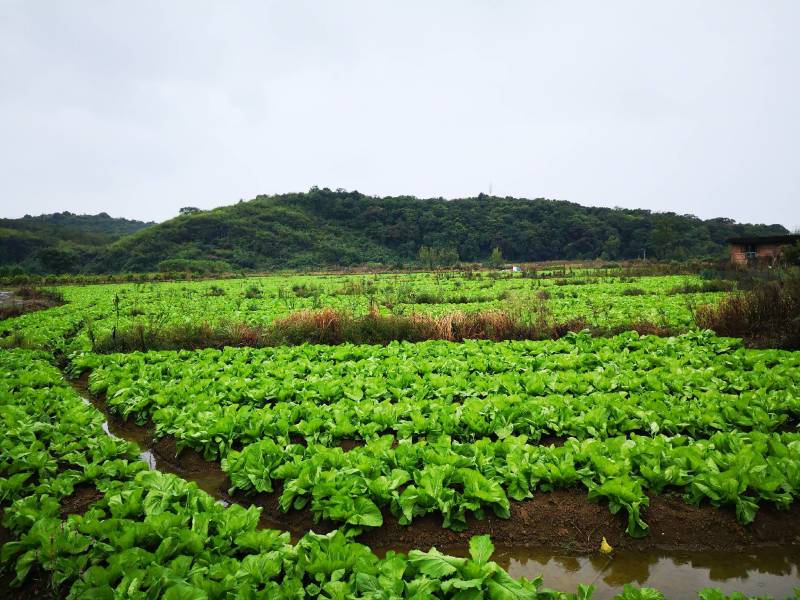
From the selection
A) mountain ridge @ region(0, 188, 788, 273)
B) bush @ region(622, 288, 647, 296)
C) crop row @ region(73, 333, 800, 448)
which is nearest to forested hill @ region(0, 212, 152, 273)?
mountain ridge @ region(0, 188, 788, 273)

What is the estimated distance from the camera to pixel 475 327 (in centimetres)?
1183

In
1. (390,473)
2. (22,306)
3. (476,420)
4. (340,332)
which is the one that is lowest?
(390,473)

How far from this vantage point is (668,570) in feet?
11.2

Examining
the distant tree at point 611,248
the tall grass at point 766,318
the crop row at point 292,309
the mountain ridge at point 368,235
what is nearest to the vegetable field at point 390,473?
the tall grass at point 766,318

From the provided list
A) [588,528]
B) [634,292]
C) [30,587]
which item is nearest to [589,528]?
[588,528]

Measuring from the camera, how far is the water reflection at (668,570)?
325cm

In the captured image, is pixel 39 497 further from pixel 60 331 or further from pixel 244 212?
pixel 244 212

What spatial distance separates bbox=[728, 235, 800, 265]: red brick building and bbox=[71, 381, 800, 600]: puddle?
4327 centimetres

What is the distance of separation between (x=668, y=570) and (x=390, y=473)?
249 centimetres

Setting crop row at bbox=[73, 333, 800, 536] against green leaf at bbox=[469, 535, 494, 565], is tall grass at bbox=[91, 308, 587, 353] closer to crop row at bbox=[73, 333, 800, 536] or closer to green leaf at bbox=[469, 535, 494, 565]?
crop row at bbox=[73, 333, 800, 536]

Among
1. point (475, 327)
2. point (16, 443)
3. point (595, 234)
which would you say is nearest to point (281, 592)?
point (16, 443)

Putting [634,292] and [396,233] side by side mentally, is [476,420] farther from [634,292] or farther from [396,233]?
[396,233]

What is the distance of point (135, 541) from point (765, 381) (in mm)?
8333

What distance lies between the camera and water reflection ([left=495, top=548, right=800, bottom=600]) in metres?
3.25
